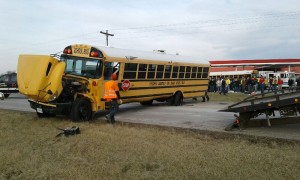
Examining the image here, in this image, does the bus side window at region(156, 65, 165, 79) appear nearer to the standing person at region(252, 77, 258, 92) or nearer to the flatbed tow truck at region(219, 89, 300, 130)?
the flatbed tow truck at region(219, 89, 300, 130)

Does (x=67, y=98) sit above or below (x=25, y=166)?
above

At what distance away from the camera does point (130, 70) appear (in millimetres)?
13914

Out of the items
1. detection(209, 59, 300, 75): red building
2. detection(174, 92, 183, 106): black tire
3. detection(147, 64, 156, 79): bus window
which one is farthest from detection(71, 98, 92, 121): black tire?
detection(209, 59, 300, 75): red building

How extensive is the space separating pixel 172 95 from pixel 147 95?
2.40 meters

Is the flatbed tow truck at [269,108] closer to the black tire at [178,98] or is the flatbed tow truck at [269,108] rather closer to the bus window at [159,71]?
the bus window at [159,71]

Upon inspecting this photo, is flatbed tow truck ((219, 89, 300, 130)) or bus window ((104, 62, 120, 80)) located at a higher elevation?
bus window ((104, 62, 120, 80))

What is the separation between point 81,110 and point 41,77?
1.68 m

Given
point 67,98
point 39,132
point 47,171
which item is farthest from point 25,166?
point 67,98

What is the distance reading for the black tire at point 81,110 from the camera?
11477 mm

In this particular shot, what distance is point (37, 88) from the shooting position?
36.9ft

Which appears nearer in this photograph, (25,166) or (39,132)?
(25,166)

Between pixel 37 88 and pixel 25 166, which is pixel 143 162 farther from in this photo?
pixel 37 88

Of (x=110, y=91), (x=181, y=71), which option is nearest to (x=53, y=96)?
(x=110, y=91)

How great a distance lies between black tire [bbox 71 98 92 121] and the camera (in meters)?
11.5
